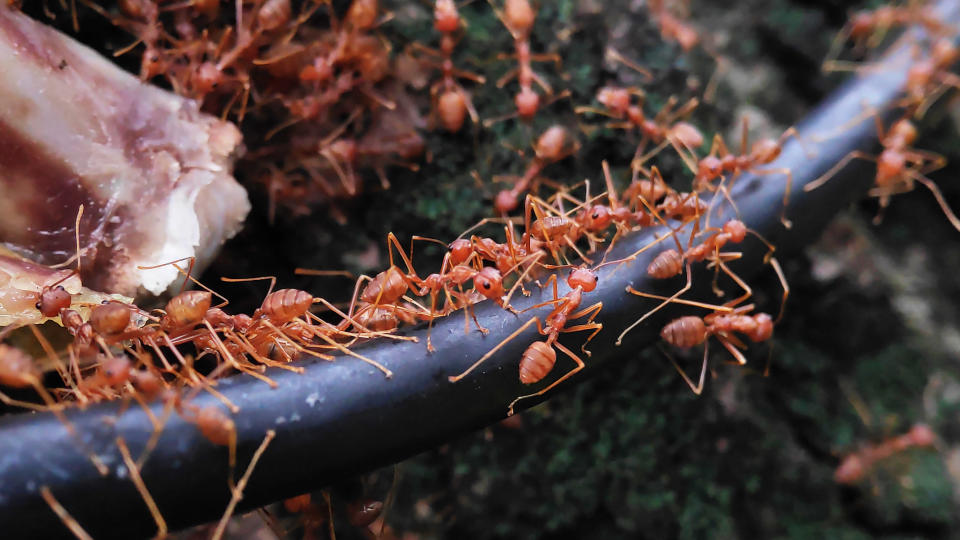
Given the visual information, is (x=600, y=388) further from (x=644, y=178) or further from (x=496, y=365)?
(x=496, y=365)

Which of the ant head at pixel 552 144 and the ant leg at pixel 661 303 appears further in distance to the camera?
the ant head at pixel 552 144

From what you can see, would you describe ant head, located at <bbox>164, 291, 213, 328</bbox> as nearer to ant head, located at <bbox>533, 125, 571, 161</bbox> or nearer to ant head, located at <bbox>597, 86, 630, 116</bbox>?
ant head, located at <bbox>533, 125, 571, 161</bbox>

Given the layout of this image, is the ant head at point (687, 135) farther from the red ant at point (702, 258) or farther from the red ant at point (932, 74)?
the red ant at point (932, 74)

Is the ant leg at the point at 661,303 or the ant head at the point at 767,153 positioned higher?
the ant head at the point at 767,153

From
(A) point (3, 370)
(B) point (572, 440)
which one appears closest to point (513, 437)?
(B) point (572, 440)

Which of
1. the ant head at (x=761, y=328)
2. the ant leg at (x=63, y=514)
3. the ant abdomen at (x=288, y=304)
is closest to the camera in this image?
the ant leg at (x=63, y=514)

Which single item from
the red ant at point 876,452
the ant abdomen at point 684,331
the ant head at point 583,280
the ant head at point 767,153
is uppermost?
the ant head at point 767,153

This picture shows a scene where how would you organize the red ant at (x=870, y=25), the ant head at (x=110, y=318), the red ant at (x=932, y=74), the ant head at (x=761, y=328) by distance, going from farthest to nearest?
the red ant at (x=870, y=25), the red ant at (x=932, y=74), the ant head at (x=761, y=328), the ant head at (x=110, y=318)

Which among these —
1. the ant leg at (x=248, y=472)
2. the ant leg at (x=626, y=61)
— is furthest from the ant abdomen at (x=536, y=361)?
the ant leg at (x=626, y=61)
